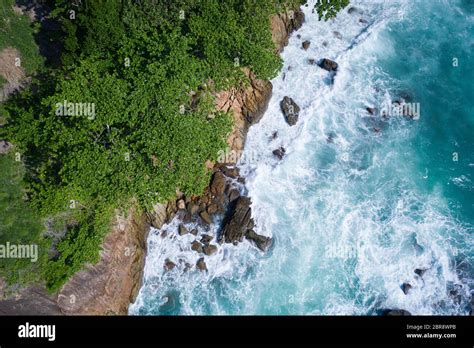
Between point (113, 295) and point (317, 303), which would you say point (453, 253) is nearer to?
point (317, 303)

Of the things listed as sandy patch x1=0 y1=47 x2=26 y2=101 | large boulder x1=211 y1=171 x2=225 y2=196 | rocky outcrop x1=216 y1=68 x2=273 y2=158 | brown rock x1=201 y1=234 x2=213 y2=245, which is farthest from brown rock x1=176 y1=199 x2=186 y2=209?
sandy patch x1=0 y1=47 x2=26 y2=101

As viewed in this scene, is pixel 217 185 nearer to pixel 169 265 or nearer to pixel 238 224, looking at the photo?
pixel 238 224

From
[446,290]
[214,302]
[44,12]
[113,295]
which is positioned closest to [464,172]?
[446,290]

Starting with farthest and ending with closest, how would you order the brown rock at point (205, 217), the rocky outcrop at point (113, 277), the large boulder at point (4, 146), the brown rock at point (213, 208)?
the brown rock at point (213, 208)
the brown rock at point (205, 217)
the large boulder at point (4, 146)
the rocky outcrop at point (113, 277)

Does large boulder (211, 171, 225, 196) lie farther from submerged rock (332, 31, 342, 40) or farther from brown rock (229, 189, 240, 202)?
submerged rock (332, 31, 342, 40)

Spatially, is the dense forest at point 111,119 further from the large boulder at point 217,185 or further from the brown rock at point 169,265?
the brown rock at point 169,265

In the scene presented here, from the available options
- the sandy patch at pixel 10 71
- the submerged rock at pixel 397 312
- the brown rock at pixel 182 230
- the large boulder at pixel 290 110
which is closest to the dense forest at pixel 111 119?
the sandy patch at pixel 10 71
